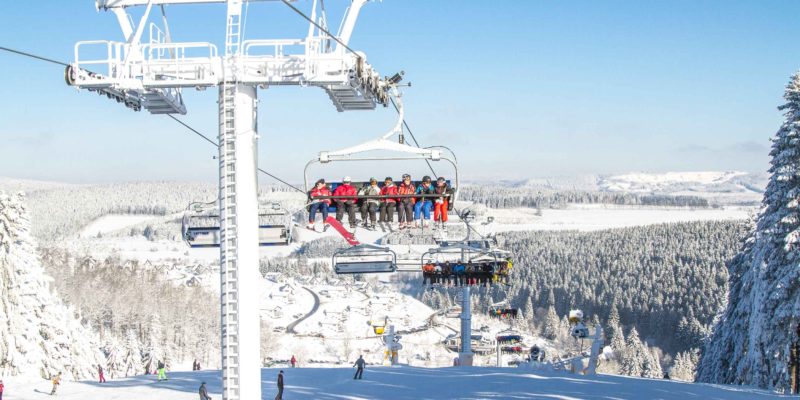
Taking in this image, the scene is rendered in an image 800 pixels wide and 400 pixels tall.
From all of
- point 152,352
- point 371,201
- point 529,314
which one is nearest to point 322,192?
point 371,201

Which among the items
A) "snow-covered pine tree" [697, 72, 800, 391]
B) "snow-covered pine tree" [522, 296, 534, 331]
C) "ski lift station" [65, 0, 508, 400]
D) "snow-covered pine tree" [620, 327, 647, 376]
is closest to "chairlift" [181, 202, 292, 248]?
"ski lift station" [65, 0, 508, 400]

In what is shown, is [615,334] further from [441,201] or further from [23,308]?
[441,201]

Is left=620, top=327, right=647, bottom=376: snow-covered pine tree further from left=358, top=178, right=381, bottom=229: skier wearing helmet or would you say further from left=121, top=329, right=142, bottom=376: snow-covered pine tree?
left=358, top=178, right=381, bottom=229: skier wearing helmet

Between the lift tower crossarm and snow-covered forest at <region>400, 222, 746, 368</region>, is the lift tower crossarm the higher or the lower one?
the higher one

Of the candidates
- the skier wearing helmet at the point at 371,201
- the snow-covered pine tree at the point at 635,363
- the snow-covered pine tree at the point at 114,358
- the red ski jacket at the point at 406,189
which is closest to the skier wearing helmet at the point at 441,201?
the red ski jacket at the point at 406,189

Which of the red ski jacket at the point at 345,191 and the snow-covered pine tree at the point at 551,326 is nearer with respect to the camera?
the red ski jacket at the point at 345,191

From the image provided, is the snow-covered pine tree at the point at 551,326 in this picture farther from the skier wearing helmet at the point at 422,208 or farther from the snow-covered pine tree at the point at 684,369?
the skier wearing helmet at the point at 422,208

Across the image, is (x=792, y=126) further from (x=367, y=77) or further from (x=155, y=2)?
(x=155, y=2)
